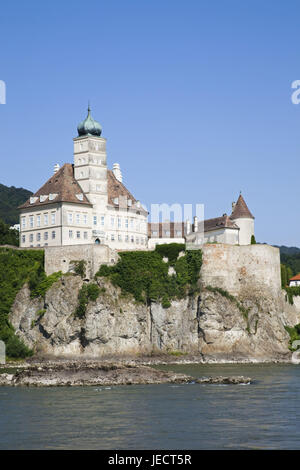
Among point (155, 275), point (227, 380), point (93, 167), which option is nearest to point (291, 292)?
point (155, 275)

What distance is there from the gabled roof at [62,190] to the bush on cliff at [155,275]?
7.88m

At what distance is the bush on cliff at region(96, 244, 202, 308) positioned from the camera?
75.1 m

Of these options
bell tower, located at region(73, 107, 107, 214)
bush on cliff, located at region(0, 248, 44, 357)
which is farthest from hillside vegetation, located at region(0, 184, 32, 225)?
bush on cliff, located at region(0, 248, 44, 357)

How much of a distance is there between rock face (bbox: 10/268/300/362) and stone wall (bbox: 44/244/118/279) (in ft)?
4.92

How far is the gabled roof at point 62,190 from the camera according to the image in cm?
7894

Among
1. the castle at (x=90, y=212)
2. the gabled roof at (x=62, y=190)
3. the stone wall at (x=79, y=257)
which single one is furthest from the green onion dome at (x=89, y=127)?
the stone wall at (x=79, y=257)

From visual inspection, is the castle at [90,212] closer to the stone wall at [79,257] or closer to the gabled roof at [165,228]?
the stone wall at [79,257]

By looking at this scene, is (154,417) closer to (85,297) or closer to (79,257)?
(85,297)

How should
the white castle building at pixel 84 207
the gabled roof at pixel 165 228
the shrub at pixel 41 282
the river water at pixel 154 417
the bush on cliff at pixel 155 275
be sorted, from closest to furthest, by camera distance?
the river water at pixel 154 417
the shrub at pixel 41 282
the bush on cliff at pixel 155 275
the white castle building at pixel 84 207
the gabled roof at pixel 165 228

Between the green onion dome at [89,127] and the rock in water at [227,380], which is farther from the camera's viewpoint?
the green onion dome at [89,127]

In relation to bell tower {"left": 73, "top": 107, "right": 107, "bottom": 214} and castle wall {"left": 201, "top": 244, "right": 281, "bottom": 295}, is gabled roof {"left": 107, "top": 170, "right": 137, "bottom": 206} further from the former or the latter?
castle wall {"left": 201, "top": 244, "right": 281, "bottom": 295}

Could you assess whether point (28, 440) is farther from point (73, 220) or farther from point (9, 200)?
point (9, 200)
